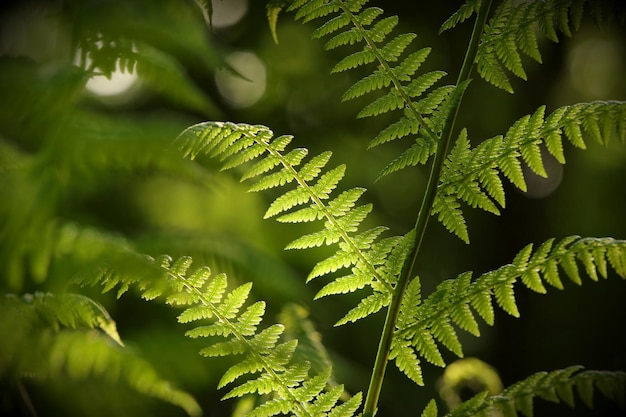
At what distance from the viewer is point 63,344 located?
2.86 feet

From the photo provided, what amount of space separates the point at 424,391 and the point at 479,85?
289 centimetres

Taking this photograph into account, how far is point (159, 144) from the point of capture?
3.54 ft

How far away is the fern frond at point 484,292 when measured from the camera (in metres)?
0.71

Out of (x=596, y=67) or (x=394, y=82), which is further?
(x=596, y=67)

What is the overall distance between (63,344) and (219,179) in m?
1.15

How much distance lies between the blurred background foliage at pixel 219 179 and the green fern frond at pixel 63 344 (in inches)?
1.1

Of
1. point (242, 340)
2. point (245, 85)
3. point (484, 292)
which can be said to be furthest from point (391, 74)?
point (245, 85)

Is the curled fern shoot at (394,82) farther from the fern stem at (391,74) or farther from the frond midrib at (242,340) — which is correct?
the frond midrib at (242,340)

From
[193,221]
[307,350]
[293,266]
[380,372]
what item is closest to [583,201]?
[293,266]

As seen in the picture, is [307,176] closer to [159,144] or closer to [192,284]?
[192,284]

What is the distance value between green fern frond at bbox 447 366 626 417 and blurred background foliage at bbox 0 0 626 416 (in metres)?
0.45

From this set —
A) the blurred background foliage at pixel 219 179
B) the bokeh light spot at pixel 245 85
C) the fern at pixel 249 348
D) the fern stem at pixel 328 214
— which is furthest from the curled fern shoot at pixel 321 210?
the bokeh light spot at pixel 245 85

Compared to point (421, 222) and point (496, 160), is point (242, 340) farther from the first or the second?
point (496, 160)

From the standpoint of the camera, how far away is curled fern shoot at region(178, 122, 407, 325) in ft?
2.61
